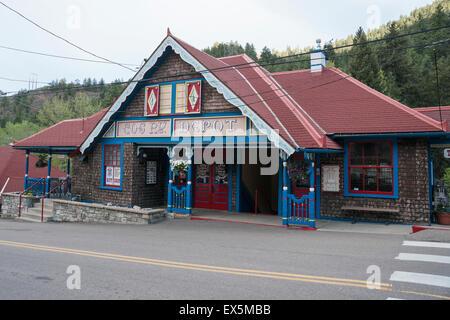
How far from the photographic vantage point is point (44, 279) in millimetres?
6043

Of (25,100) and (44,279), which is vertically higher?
(25,100)

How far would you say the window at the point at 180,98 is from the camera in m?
14.1

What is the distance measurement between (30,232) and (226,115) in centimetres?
854

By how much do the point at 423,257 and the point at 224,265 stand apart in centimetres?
435

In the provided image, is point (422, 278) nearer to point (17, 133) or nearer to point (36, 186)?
point (36, 186)

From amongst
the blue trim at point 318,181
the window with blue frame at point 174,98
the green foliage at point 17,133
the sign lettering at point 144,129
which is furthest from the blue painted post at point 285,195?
the green foliage at point 17,133

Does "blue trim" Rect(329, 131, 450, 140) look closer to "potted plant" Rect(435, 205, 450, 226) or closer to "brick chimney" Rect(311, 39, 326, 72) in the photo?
"potted plant" Rect(435, 205, 450, 226)

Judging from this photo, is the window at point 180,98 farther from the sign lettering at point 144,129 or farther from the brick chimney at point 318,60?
the brick chimney at point 318,60

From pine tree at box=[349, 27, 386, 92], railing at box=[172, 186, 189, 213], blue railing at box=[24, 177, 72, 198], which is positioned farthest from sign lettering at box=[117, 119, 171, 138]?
pine tree at box=[349, 27, 386, 92]

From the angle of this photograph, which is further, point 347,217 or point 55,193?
point 55,193

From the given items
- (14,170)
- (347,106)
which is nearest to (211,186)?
(347,106)

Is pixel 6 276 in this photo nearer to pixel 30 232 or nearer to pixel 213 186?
pixel 30 232

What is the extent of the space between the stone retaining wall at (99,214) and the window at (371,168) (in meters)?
7.84
